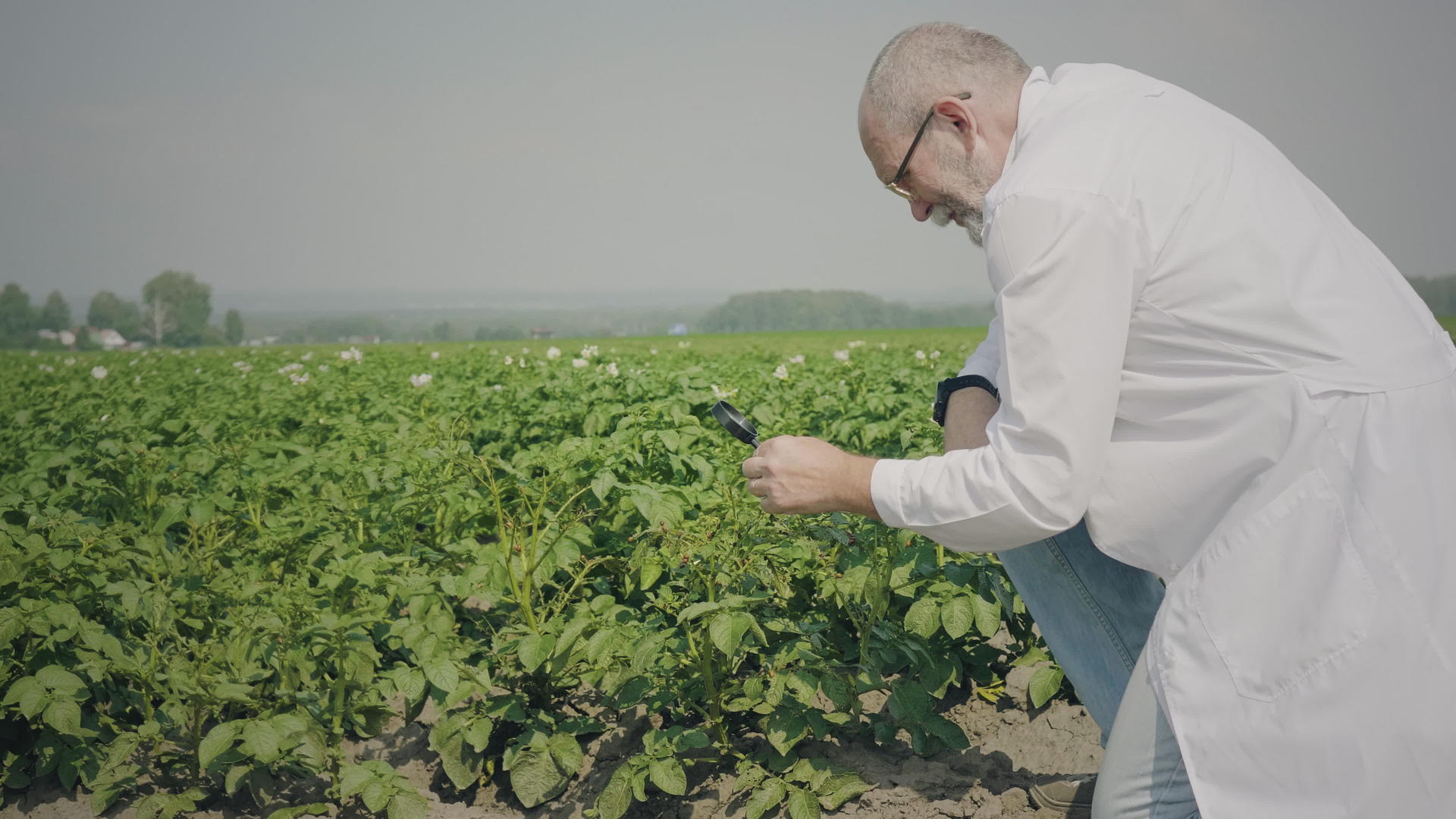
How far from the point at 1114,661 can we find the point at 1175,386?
0.70 meters

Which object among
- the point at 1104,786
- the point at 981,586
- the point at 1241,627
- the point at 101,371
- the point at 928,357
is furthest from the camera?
the point at 928,357

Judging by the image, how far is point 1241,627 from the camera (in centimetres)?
152

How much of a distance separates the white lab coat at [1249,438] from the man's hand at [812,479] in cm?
22

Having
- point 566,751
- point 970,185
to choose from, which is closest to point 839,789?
point 566,751

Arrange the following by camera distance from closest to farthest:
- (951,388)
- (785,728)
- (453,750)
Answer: (951,388), (785,728), (453,750)

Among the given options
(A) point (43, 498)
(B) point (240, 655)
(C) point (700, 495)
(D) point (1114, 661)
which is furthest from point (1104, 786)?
(A) point (43, 498)

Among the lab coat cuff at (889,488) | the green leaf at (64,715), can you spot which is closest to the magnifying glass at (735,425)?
the lab coat cuff at (889,488)

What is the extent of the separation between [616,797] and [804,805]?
1.32ft

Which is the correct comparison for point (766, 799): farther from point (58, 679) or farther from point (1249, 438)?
point (58, 679)

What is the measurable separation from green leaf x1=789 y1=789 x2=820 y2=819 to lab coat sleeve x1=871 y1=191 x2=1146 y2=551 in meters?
0.89

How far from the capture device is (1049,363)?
1519 mm

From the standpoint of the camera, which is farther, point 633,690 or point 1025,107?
point 633,690

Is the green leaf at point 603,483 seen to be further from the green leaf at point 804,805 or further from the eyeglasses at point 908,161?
the eyeglasses at point 908,161

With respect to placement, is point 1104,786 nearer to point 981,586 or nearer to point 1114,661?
point 1114,661
